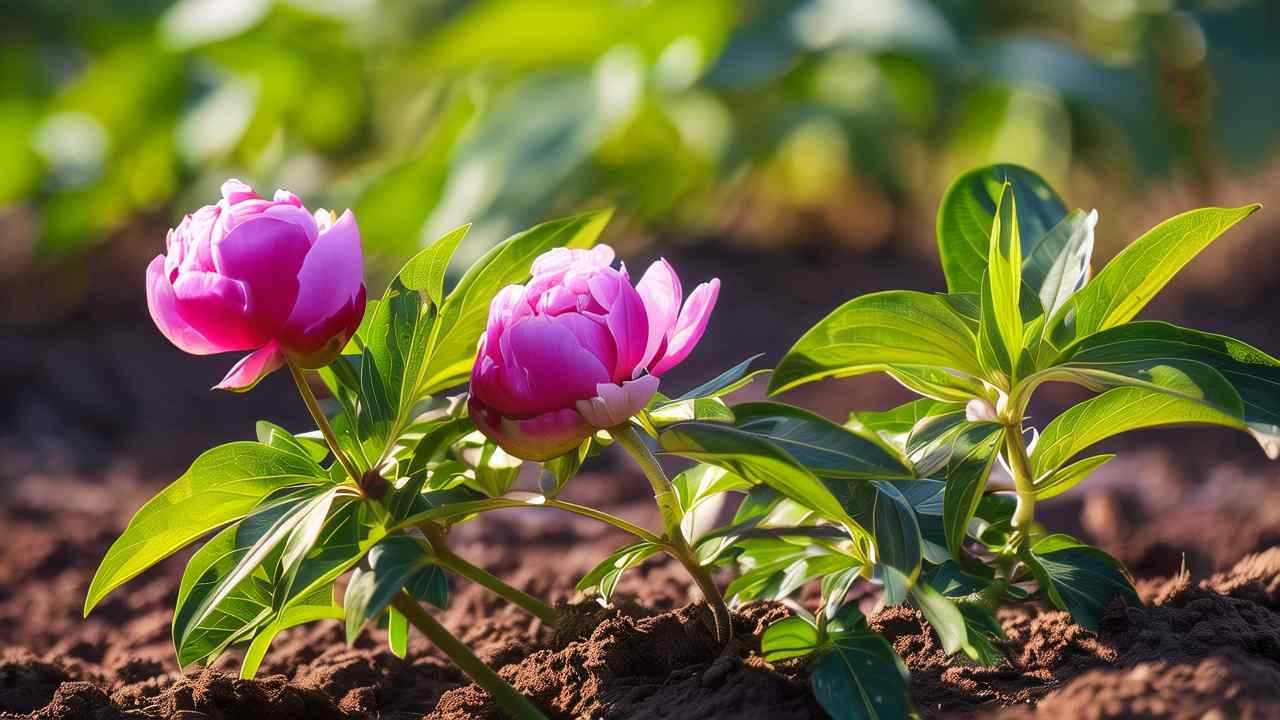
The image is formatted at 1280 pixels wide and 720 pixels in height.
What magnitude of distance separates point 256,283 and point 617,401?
0.88ft

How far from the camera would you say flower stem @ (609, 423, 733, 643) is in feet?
3.15

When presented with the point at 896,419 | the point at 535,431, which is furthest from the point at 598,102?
the point at 535,431

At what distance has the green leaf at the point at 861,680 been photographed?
36.4 inches

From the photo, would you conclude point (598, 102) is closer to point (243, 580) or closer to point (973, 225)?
point (973, 225)

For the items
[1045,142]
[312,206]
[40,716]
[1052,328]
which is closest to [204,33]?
[312,206]

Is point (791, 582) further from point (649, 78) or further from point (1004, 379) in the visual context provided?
point (649, 78)

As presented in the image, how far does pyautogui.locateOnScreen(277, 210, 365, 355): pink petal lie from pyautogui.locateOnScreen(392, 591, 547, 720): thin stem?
0.23 metres

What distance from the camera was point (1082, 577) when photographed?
111cm

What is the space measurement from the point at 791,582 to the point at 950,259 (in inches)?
11.8

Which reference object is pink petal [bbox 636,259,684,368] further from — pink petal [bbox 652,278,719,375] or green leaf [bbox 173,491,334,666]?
green leaf [bbox 173,491,334,666]

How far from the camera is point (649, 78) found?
3988mm

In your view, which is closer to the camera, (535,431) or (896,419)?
(535,431)

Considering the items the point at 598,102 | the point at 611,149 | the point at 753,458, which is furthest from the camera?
the point at 611,149

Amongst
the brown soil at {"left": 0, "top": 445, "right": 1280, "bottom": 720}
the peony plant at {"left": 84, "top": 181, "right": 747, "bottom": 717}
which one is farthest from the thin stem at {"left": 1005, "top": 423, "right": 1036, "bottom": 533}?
the peony plant at {"left": 84, "top": 181, "right": 747, "bottom": 717}
